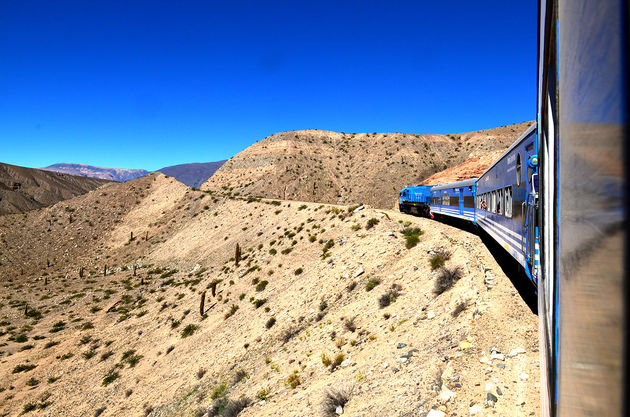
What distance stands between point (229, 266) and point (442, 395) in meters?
29.5

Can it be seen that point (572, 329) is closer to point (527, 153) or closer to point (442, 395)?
point (442, 395)

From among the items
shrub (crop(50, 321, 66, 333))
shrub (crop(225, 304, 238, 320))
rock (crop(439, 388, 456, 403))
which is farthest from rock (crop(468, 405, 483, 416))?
shrub (crop(50, 321, 66, 333))

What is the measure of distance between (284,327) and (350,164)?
79.4 metres

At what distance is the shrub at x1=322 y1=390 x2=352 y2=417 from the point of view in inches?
331

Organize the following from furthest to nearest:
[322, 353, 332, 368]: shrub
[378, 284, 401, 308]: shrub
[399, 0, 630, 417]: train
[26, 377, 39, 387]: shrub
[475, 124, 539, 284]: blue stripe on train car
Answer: [26, 377, 39, 387]: shrub < [378, 284, 401, 308]: shrub < [322, 353, 332, 368]: shrub < [475, 124, 539, 284]: blue stripe on train car < [399, 0, 630, 417]: train

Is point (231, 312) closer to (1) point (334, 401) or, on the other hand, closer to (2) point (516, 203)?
(1) point (334, 401)

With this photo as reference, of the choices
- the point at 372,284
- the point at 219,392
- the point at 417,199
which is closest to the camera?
the point at 219,392

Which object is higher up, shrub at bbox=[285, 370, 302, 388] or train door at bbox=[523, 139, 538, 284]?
train door at bbox=[523, 139, 538, 284]

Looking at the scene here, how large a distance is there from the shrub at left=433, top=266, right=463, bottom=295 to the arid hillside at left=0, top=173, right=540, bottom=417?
4 cm

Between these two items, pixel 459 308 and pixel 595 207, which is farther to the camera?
pixel 459 308

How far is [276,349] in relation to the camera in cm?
1547

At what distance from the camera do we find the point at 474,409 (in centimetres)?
622

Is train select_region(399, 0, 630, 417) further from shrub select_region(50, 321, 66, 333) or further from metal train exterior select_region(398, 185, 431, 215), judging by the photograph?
shrub select_region(50, 321, 66, 333)

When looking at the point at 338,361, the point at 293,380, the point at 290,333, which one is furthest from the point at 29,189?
the point at 338,361
